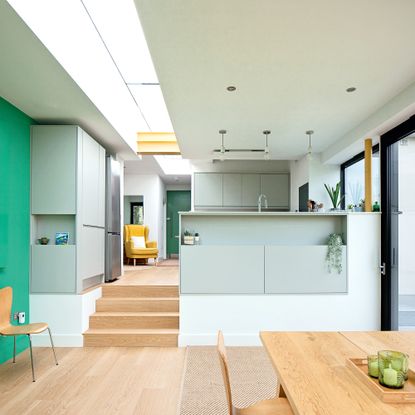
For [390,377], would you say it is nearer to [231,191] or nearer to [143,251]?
[231,191]

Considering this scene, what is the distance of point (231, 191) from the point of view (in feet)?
26.1

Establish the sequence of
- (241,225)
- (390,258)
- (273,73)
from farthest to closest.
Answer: (241,225), (390,258), (273,73)

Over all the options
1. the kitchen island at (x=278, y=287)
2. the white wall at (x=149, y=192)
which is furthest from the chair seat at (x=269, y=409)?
the white wall at (x=149, y=192)

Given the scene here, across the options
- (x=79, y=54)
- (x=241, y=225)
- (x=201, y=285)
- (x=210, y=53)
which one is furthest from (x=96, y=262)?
(x=210, y=53)

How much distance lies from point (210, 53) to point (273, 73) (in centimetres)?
64

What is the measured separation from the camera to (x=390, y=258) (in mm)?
4145

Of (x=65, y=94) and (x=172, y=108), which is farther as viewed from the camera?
(x=172, y=108)

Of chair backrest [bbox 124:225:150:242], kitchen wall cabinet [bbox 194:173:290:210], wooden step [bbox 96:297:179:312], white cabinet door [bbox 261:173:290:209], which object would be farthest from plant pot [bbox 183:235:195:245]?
chair backrest [bbox 124:225:150:242]

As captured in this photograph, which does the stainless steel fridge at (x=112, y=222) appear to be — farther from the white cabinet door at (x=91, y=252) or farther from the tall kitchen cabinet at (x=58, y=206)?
the tall kitchen cabinet at (x=58, y=206)

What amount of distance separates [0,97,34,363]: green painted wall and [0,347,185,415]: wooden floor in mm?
546

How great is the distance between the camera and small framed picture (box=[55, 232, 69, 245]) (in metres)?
4.38

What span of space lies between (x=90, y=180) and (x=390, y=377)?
13.6 feet

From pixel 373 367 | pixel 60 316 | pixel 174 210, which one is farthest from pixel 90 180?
pixel 174 210

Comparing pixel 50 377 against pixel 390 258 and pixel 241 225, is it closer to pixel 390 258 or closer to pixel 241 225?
pixel 241 225
